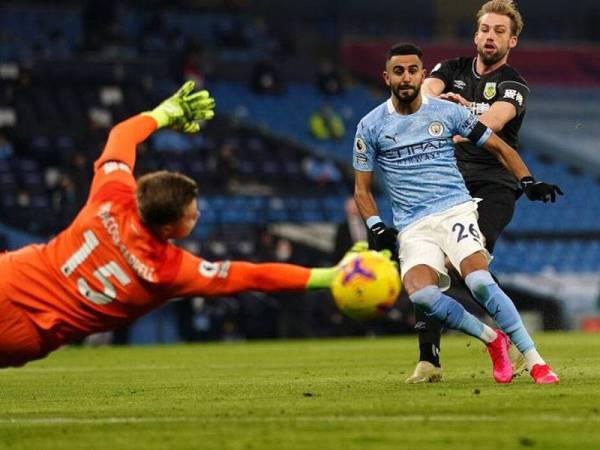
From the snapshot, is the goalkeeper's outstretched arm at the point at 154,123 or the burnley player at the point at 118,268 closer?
the burnley player at the point at 118,268

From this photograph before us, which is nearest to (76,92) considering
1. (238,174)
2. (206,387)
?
(238,174)

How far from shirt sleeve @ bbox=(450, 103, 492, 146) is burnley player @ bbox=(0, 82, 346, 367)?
2381mm

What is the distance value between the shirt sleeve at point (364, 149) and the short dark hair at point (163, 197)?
307 centimetres

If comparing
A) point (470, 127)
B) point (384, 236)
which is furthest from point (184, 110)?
point (470, 127)

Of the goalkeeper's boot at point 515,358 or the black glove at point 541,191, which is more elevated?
the black glove at point 541,191

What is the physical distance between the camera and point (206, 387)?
991cm

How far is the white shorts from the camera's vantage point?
907 centimetres

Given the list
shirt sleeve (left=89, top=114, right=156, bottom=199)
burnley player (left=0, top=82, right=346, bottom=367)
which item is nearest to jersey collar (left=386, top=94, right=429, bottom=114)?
burnley player (left=0, top=82, right=346, bottom=367)

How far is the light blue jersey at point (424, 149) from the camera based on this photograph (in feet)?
30.1

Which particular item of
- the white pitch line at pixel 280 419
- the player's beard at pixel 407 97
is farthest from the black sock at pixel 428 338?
the white pitch line at pixel 280 419

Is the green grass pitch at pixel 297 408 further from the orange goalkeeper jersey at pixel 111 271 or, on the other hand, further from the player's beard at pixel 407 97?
the player's beard at pixel 407 97

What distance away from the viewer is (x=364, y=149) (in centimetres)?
937

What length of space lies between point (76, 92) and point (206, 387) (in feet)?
68.1

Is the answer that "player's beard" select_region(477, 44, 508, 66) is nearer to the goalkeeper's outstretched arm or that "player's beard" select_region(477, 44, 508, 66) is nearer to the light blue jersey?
the light blue jersey
